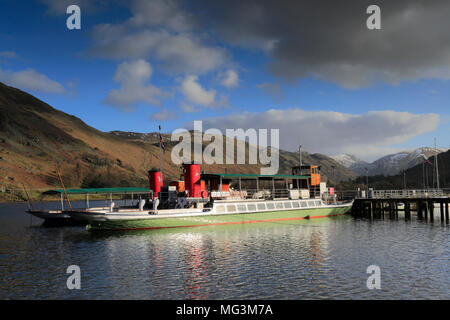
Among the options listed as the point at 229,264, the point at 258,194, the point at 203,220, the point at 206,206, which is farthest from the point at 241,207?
the point at 229,264

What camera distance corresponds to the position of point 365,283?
21156 mm

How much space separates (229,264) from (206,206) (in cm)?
2263

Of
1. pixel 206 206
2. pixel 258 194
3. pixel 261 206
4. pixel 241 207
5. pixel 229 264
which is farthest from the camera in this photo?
pixel 258 194

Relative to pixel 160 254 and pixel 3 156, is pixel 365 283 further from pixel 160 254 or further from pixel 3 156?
pixel 3 156

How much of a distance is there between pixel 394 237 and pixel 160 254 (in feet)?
86.5

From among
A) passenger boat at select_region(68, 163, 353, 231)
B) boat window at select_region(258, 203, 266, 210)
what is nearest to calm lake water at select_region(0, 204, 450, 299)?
passenger boat at select_region(68, 163, 353, 231)

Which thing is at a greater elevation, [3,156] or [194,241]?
[3,156]

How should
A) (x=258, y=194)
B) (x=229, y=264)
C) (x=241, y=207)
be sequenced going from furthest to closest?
(x=258, y=194), (x=241, y=207), (x=229, y=264)

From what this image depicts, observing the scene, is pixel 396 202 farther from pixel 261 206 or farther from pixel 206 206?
pixel 206 206

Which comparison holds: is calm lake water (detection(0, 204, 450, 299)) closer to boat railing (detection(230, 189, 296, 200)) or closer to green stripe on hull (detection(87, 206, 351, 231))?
green stripe on hull (detection(87, 206, 351, 231))

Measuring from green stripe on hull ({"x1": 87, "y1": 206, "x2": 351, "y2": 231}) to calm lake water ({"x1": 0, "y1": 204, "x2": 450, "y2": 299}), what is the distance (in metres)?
1.33

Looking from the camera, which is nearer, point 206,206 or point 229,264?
point 229,264

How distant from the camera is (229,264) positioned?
86.8ft
